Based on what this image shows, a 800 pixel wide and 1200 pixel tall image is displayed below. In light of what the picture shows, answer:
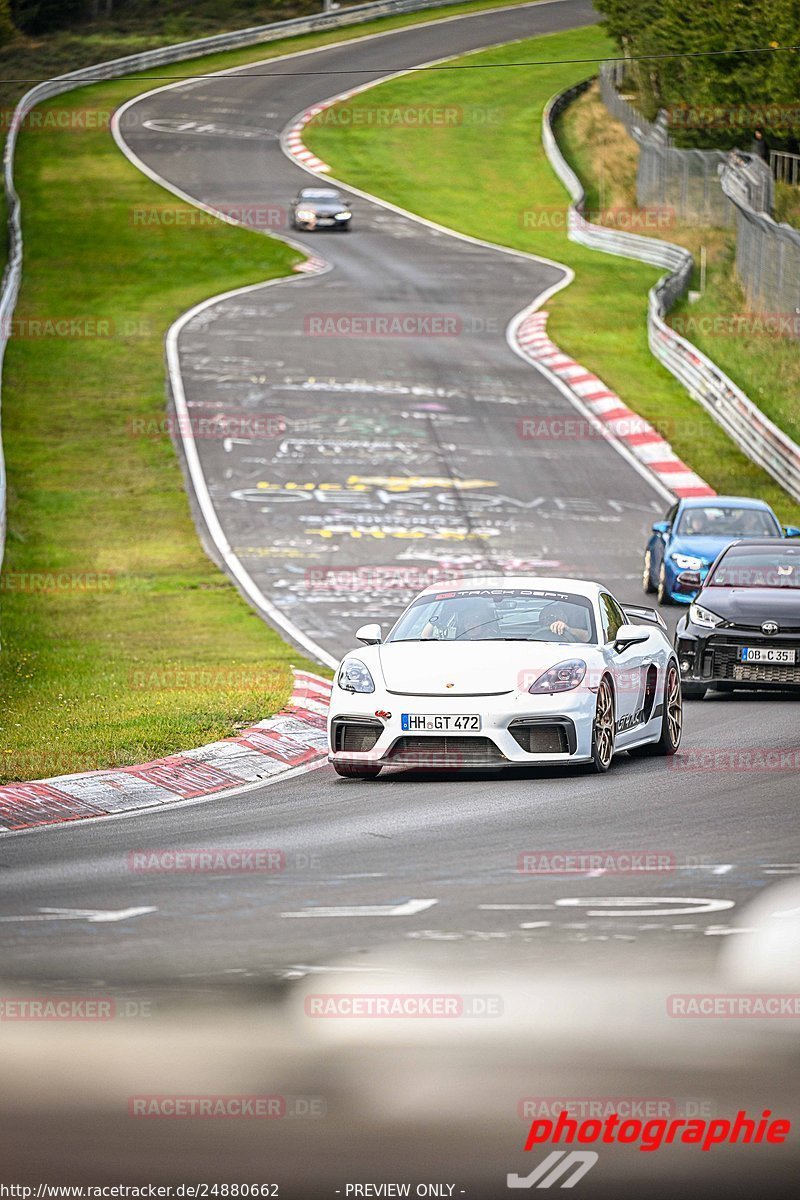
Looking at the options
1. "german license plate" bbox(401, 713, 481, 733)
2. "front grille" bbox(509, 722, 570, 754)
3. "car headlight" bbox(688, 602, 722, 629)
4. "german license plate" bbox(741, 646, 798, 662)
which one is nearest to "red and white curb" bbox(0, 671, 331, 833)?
"german license plate" bbox(401, 713, 481, 733)

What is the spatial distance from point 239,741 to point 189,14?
286 ft

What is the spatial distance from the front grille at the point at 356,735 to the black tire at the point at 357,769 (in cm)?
10

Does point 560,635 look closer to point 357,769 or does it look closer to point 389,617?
point 357,769

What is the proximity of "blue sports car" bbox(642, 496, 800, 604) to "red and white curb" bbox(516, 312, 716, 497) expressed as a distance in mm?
6145

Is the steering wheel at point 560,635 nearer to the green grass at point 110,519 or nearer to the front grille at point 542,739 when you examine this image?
the front grille at point 542,739

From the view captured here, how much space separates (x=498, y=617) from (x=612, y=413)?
24.2 metres

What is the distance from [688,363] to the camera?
38594 mm

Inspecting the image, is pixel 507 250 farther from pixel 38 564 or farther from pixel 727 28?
pixel 38 564

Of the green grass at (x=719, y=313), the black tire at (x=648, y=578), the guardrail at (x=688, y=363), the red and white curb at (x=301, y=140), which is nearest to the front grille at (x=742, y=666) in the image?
the black tire at (x=648, y=578)

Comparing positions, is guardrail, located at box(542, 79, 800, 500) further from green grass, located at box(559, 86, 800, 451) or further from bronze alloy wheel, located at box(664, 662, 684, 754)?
bronze alloy wheel, located at box(664, 662, 684, 754)

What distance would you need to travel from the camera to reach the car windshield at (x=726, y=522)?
24.4 m

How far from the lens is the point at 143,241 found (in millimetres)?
54000

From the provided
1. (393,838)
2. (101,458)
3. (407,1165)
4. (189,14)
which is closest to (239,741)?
(393,838)

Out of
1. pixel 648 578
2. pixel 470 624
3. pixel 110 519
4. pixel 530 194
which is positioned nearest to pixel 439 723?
pixel 470 624
